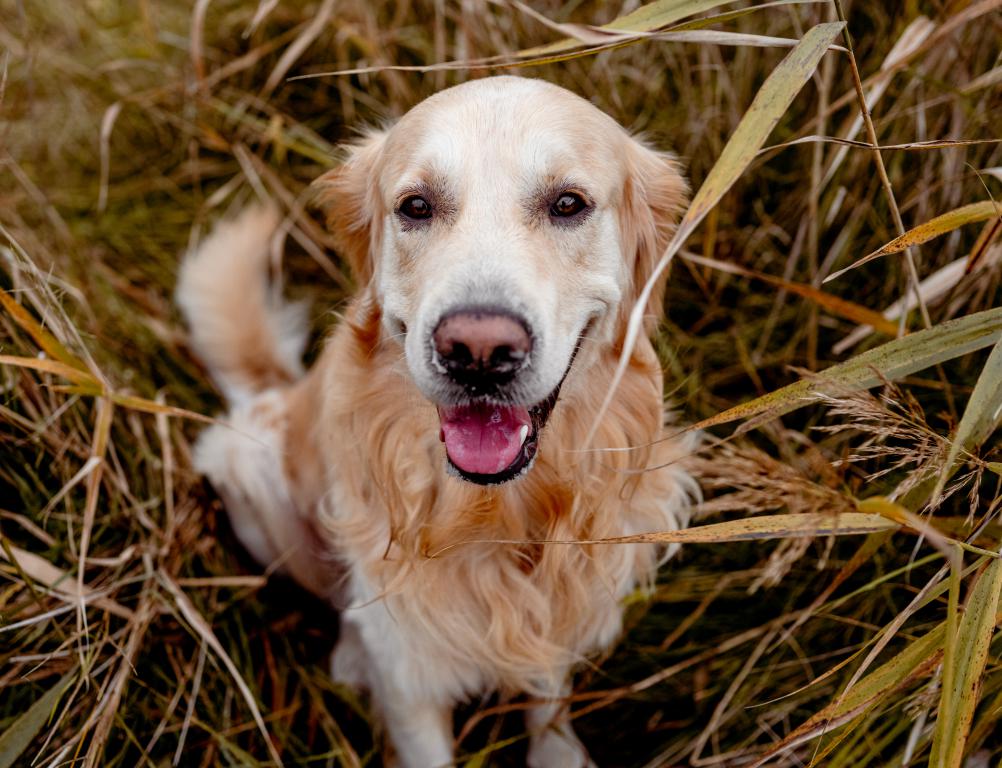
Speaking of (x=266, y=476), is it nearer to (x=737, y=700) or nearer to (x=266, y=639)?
(x=266, y=639)

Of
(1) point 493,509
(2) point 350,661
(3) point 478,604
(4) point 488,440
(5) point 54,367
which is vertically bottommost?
(2) point 350,661

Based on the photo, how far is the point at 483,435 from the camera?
5.48 ft

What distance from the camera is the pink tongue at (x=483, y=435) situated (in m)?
1.66

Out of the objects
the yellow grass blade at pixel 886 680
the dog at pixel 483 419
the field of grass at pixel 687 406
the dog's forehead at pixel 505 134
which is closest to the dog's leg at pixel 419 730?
the dog at pixel 483 419

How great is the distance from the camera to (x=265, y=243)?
9.27ft

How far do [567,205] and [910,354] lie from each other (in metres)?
0.76

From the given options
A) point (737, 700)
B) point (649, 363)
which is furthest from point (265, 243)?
point (737, 700)

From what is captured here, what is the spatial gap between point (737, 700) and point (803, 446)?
81cm

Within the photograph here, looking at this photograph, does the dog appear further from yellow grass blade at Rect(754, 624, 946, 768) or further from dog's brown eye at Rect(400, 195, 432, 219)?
yellow grass blade at Rect(754, 624, 946, 768)

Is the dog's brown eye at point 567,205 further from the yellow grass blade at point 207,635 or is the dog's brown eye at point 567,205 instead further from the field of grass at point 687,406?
the yellow grass blade at point 207,635

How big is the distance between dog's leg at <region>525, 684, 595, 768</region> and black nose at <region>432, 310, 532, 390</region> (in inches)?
47.6

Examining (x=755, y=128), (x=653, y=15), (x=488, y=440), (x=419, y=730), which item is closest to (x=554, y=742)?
(x=419, y=730)

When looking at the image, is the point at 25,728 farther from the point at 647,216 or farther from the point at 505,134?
the point at 647,216

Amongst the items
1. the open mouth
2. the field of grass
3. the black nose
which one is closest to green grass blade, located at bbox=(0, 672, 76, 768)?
the field of grass
